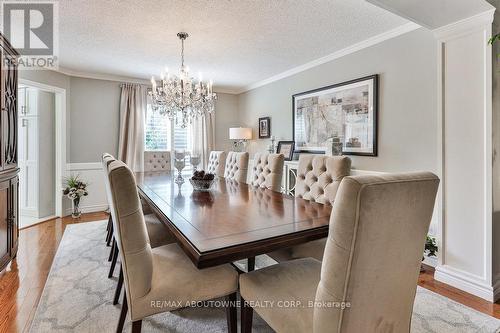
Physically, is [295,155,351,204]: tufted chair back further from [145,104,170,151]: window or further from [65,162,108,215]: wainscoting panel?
[65,162,108,215]: wainscoting panel

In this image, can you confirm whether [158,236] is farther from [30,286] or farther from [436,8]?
[436,8]

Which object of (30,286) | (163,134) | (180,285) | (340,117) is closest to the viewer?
(180,285)

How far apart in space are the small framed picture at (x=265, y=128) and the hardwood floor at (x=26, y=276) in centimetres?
346

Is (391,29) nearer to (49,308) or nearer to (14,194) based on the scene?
(49,308)

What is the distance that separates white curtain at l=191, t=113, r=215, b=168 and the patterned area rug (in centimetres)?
337

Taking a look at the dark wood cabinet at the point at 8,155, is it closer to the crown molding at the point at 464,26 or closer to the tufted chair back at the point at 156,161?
the tufted chair back at the point at 156,161

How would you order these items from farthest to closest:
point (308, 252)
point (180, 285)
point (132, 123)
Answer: point (132, 123) → point (308, 252) → point (180, 285)

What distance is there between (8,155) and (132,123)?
2469 millimetres

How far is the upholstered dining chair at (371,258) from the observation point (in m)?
0.86

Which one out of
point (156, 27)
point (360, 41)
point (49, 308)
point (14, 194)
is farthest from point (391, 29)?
point (14, 194)

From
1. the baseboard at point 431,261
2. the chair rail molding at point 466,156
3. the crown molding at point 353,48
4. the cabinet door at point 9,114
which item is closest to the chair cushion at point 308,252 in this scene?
the chair rail molding at point 466,156

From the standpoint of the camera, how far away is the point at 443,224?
238 cm

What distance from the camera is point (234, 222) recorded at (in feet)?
4.66

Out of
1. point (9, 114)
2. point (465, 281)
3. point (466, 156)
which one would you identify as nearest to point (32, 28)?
point (9, 114)
